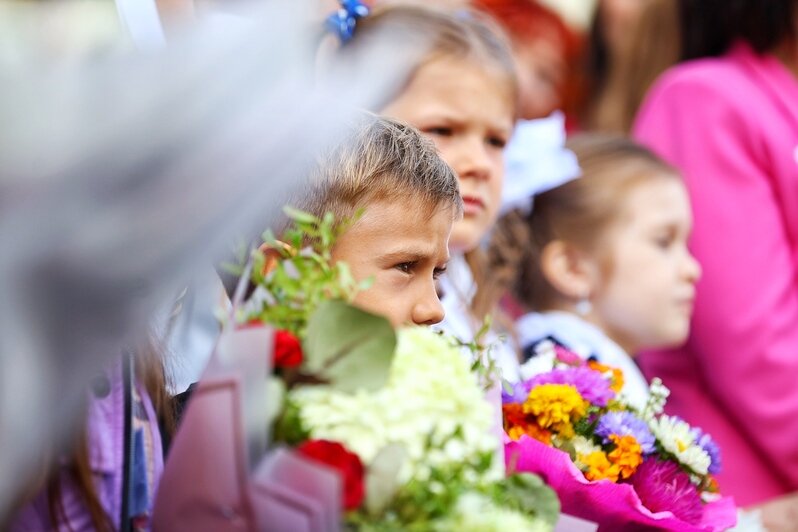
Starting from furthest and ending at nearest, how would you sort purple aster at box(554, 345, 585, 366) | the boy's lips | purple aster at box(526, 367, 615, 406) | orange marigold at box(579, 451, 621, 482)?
the boy's lips → purple aster at box(554, 345, 585, 366) → purple aster at box(526, 367, 615, 406) → orange marigold at box(579, 451, 621, 482)

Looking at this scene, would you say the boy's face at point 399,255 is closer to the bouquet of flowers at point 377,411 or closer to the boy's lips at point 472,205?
the bouquet of flowers at point 377,411

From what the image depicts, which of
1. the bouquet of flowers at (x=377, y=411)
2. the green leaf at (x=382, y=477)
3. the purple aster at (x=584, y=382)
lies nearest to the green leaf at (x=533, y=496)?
the bouquet of flowers at (x=377, y=411)

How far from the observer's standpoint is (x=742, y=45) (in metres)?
3.43

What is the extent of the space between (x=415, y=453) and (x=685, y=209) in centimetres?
216

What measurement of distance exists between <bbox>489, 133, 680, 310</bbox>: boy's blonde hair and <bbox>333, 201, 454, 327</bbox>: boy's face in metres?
1.35

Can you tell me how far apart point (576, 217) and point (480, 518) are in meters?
2.22

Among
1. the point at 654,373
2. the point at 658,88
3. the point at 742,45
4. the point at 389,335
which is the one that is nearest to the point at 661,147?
the point at 658,88

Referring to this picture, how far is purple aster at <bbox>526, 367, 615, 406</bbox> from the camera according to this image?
1.78 meters

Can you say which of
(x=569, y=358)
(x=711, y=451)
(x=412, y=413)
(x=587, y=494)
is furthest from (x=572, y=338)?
(x=412, y=413)

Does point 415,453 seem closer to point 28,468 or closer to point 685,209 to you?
point 28,468

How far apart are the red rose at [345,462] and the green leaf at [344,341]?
0.27 feet

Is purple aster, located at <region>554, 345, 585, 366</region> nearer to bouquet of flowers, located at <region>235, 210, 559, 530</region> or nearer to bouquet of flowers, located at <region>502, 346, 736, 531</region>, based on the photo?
bouquet of flowers, located at <region>502, 346, 736, 531</region>

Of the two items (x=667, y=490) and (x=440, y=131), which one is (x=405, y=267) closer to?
(x=667, y=490)

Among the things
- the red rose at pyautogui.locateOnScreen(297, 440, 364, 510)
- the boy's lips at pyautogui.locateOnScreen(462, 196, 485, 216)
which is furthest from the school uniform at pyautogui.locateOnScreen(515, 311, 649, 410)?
the red rose at pyautogui.locateOnScreen(297, 440, 364, 510)
